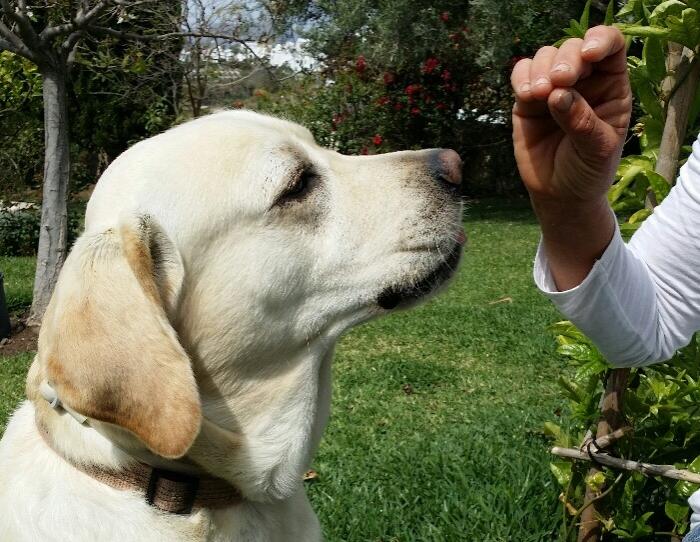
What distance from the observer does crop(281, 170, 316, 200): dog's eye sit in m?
1.97

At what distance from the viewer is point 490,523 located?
2.85 metres

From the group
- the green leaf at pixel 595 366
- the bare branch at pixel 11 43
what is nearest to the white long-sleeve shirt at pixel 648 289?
the green leaf at pixel 595 366

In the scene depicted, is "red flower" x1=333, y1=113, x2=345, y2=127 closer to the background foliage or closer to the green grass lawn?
the green grass lawn

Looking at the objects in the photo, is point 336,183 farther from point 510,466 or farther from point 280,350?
point 510,466

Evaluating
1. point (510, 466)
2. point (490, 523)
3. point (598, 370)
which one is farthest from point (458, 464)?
point (598, 370)

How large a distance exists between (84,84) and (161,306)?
56.5 feet

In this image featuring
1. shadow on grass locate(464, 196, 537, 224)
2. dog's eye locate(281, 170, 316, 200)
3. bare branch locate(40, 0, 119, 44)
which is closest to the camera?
dog's eye locate(281, 170, 316, 200)

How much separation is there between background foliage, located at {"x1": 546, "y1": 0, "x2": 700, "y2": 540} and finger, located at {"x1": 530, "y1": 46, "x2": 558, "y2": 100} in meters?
0.83

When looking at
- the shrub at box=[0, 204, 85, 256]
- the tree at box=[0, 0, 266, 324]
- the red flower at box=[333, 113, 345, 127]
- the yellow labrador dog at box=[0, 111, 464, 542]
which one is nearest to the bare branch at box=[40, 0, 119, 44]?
the tree at box=[0, 0, 266, 324]

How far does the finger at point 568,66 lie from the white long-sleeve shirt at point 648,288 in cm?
52

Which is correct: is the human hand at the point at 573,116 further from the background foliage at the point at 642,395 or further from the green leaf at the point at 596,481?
the green leaf at the point at 596,481

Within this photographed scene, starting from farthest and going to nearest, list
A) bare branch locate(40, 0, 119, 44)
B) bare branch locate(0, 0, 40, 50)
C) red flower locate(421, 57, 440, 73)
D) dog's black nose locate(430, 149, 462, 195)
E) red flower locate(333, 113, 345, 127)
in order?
red flower locate(333, 113, 345, 127) → red flower locate(421, 57, 440, 73) → bare branch locate(40, 0, 119, 44) → bare branch locate(0, 0, 40, 50) → dog's black nose locate(430, 149, 462, 195)

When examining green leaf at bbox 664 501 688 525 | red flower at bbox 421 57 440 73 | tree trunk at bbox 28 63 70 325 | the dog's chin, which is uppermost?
the dog's chin

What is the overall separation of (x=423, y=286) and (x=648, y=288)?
61 cm
